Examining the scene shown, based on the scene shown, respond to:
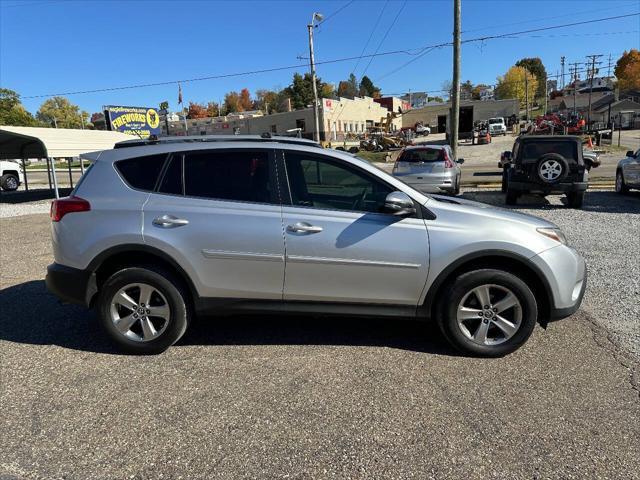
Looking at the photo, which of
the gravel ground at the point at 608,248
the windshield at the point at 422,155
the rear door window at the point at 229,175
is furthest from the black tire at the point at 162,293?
the windshield at the point at 422,155

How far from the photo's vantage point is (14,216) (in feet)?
43.6

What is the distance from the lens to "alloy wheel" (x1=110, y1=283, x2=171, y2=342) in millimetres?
3949

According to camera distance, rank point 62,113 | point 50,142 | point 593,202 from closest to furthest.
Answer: point 593,202 < point 50,142 < point 62,113

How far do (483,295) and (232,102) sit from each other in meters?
139

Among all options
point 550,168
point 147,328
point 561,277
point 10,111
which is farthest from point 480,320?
point 10,111

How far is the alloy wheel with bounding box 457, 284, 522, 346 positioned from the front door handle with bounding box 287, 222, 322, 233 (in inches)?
50.4

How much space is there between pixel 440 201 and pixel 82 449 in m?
3.10

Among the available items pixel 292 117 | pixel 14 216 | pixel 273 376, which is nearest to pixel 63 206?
pixel 273 376

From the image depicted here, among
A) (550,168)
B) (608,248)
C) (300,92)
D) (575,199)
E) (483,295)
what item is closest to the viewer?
(483,295)

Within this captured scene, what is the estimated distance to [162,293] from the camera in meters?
3.91

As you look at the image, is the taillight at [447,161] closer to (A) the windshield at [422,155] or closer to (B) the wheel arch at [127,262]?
(A) the windshield at [422,155]

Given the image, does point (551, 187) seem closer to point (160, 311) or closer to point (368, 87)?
point (160, 311)

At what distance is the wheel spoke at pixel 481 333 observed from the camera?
381 cm

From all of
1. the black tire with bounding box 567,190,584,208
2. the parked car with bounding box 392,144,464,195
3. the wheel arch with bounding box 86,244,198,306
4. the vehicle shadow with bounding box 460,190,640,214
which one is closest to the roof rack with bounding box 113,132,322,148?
the wheel arch with bounding box 86,244,198,306
